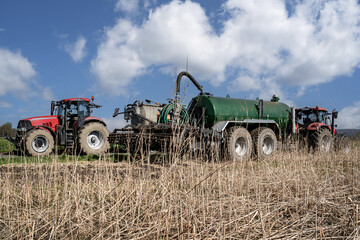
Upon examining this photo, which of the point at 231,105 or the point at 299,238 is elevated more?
the point at 231,105

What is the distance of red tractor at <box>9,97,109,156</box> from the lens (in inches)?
376

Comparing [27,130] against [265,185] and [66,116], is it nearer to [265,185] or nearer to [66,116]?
[66,116]

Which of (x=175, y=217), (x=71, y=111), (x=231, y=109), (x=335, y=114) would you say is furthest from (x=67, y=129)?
A: (x=335, y=114)

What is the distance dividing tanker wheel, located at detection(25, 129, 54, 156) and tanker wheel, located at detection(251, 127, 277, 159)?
710cm

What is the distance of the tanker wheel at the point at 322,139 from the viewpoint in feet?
→ 32.6

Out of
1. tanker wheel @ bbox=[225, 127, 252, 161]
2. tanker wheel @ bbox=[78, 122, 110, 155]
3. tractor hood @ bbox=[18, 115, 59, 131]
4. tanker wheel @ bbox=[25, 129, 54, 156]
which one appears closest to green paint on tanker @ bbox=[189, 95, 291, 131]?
tanker wheel @ bbox=[225, 127, 252, 161]

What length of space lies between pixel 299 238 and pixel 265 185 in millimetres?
1529

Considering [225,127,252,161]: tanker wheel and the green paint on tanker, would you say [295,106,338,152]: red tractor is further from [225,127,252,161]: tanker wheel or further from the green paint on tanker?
[225,127,252,161]: tanker wheel

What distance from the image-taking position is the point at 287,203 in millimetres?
3070

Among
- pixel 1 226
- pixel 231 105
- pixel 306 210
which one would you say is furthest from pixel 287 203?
pixel 231 105

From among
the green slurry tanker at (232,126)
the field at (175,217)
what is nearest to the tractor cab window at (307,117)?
the green slurry tanker at (232,126)

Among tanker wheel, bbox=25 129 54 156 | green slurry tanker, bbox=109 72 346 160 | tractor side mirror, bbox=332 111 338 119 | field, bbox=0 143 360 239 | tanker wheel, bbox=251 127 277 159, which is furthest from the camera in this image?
tractor side mirror, bbox=332 111 338 119

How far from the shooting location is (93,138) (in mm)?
10195

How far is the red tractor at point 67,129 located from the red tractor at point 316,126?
778 centimetres
